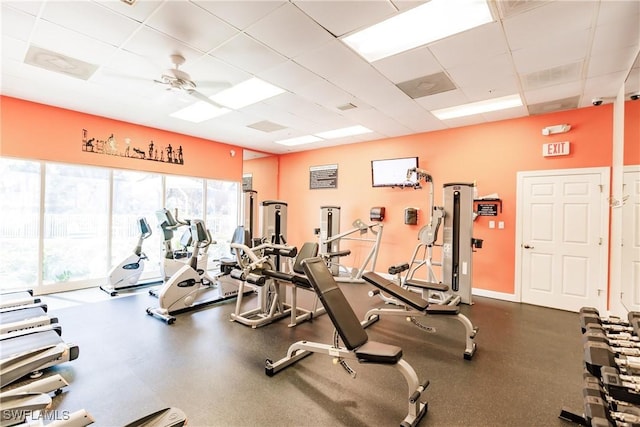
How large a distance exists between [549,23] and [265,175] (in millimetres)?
7454

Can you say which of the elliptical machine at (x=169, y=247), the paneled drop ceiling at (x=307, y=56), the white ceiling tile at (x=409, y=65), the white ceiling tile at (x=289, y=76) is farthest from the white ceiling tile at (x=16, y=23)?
the white ceiling tile at (x=409, y=65)

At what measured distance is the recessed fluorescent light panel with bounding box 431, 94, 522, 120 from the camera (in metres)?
4.29

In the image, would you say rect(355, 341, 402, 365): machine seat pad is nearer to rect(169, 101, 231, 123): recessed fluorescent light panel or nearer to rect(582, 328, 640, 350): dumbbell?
Result: rect(582, 328, 640, 350): dumbbell

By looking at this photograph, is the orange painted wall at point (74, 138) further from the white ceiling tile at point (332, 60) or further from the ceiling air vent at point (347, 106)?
the white ceiling tile at point (332, 60)

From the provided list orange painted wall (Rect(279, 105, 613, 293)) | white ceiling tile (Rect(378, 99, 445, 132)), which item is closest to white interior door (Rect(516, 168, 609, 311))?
orange painted wall (Rect(279, 105, 613, 293))

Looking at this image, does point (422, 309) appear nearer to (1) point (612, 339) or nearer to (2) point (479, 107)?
(1) point (612, 339)

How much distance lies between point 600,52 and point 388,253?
4.44m

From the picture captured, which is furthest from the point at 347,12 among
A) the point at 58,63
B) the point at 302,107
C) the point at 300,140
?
the point at 300,140

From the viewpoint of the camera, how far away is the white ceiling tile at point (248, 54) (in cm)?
287

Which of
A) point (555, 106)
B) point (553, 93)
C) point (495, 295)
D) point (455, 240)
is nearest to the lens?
point (553, 93)

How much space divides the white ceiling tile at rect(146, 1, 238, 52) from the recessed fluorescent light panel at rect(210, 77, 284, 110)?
90cm

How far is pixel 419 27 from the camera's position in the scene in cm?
266

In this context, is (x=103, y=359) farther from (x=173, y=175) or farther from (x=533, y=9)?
(x=533, y=9)

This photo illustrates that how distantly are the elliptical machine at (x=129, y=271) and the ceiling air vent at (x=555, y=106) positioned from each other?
22.0 feet
